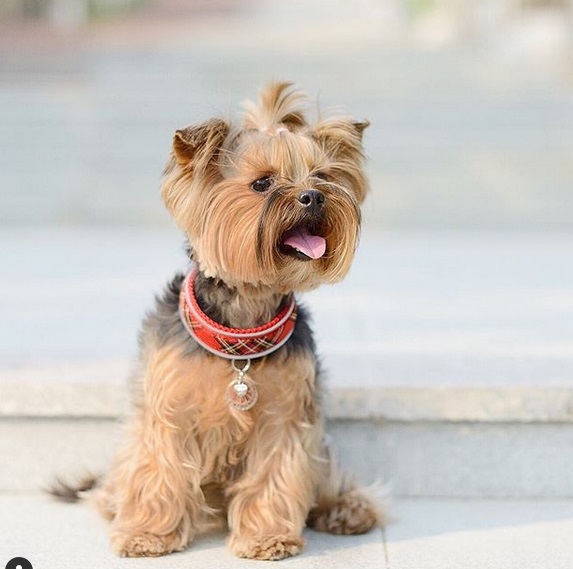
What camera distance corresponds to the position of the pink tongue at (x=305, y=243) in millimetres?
3311

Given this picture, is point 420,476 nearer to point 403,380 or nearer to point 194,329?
point 403,380

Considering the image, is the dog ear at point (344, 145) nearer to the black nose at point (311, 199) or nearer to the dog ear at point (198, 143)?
the black nose at point (311, 199)

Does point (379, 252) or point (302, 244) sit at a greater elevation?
point (379, 252)

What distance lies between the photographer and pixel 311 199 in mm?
3232

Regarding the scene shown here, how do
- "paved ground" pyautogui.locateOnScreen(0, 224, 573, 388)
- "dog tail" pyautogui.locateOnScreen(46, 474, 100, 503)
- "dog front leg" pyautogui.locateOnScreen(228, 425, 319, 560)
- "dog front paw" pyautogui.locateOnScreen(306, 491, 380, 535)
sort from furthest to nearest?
"paved ground" pyautogui.locateOnScreen(0, 224, 573, 388) → "dog tail" pyautogui.locateOnScreen(46, 474, 100, 503) → "dog front paw" pyautogui.locateOnScreen(306, 491, 380, 535) → "dog front leg" pyautogui.locateOnScreen(228, 425, 319, 560)

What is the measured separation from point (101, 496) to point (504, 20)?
28121 mm

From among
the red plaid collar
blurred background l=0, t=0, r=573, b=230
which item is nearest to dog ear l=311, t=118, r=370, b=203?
blurred background l=0, t=0, r=573, b=230

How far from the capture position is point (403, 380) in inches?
165

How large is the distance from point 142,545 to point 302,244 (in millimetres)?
1037

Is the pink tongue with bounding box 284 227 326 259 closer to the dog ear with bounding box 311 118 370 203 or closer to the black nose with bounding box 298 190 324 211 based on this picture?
the black nose with bounding box 298 190 324 211

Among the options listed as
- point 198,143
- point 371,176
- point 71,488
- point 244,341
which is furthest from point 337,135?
point 371,176

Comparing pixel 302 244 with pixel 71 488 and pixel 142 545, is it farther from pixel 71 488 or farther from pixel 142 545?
pixel 71 488

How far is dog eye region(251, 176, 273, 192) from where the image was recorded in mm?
3297

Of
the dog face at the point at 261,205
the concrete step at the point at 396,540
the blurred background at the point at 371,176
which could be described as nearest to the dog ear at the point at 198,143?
the dog face at the point at 261,205
